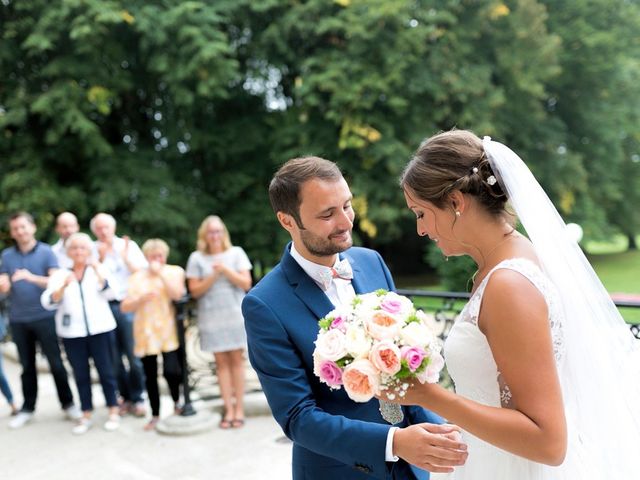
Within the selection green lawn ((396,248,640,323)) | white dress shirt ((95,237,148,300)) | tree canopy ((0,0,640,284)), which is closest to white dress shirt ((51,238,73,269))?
white dress shirt ((95,237,148,300))

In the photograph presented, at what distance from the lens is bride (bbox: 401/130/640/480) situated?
1538 mm

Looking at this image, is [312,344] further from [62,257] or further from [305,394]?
[62,257]

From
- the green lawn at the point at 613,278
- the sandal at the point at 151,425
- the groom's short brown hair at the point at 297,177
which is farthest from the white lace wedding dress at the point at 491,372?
the green lawn at the point at 613,278

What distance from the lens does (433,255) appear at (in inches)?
487

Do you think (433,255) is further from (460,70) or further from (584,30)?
(584,30)

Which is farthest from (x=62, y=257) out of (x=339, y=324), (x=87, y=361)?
(x=339, y=324)

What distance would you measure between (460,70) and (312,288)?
39.2ft

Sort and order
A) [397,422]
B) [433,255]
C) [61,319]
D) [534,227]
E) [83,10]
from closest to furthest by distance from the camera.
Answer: [534,227], [397,422], [61,319], [83,10], [433,255]

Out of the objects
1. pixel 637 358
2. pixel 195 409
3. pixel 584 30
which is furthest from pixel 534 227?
pixel 584 30

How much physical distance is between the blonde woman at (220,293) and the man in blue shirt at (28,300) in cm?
159

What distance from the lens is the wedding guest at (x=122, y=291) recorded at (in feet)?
19.3

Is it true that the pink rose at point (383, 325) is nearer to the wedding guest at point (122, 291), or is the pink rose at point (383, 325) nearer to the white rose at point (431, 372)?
the white rose at point (431, 372)

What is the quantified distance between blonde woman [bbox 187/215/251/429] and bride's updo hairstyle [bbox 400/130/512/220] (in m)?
3.67

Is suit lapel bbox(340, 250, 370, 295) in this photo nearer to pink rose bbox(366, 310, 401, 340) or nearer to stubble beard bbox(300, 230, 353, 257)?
stubble beard bbox(300, 230, 353, 257)
